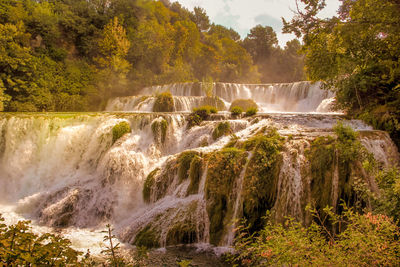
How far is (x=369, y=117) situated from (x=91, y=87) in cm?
2127

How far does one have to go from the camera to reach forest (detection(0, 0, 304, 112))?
16.3 m

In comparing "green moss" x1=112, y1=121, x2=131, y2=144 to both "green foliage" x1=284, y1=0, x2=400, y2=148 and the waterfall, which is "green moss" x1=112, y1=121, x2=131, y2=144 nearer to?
the waterfall

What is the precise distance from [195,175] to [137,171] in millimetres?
2779

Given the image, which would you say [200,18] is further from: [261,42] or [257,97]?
[257,97]

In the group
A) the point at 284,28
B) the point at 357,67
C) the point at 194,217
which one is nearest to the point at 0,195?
the point at 194,217

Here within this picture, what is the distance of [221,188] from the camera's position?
596 centimetres

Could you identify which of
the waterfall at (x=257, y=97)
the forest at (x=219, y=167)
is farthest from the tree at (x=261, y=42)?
the forest at (x=219, y=167)

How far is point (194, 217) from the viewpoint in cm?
601

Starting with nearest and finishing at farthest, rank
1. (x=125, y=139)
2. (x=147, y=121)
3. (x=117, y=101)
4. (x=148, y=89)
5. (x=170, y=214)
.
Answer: (x=170, y=214), (x=125, y=139), (x=147, y=121), (x=117, y=101), (x=148, y=89)

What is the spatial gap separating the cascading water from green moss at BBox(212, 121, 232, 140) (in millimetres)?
199

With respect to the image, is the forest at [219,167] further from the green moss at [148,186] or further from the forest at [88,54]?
the forest at [88,54]

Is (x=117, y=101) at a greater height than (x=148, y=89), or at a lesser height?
lesser

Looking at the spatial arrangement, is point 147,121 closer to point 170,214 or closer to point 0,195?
point 170,214

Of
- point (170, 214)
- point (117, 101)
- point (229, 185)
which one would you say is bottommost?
point (170, 214)
